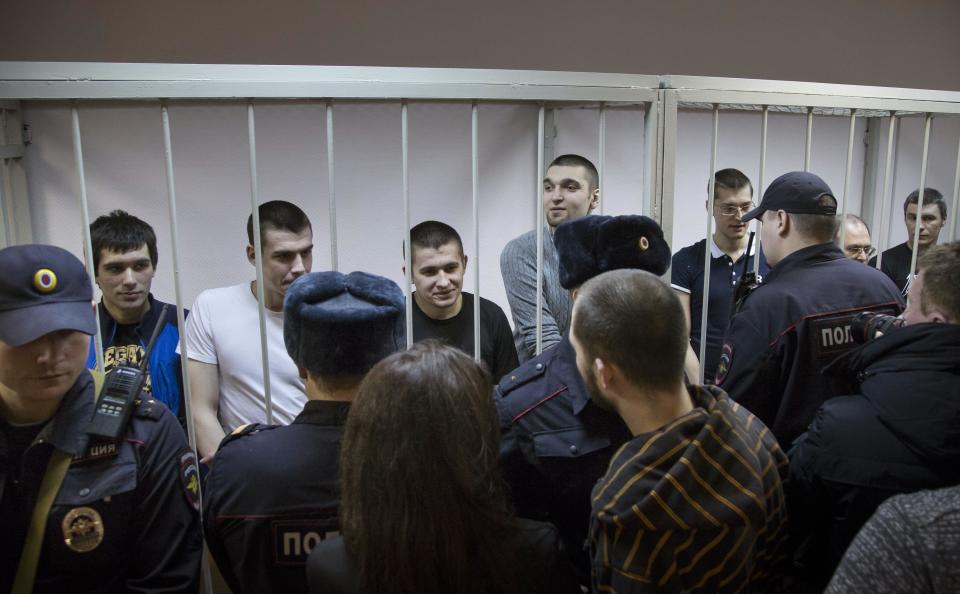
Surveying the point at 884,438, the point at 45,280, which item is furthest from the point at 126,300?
the point at 884,438

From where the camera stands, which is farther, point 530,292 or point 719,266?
point 719,266

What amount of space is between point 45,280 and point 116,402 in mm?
249

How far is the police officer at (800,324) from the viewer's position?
1.73m

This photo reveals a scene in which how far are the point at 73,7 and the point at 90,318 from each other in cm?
178

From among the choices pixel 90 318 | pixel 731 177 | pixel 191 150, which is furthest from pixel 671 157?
pixel 191 150

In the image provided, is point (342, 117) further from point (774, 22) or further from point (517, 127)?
point (774, 22)

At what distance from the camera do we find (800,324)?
1.72 metres

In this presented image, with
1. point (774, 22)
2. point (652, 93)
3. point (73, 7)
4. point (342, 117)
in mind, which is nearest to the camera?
point (652, 93)

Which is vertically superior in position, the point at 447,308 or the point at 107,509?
the point at 447,308

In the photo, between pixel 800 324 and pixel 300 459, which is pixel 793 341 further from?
pixel 300 459

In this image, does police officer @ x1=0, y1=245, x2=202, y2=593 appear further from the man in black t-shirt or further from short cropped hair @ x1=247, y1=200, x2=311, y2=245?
the man in black t-shirt

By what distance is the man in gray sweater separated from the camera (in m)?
2.10

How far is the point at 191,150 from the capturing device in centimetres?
263

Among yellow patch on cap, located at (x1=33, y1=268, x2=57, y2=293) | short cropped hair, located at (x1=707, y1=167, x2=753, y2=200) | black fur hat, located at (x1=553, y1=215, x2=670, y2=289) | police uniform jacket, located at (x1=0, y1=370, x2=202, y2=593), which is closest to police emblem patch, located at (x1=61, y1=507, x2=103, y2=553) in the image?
police uniform jacket, located at (x1=0, y1=370, x2=202, y2=593)
